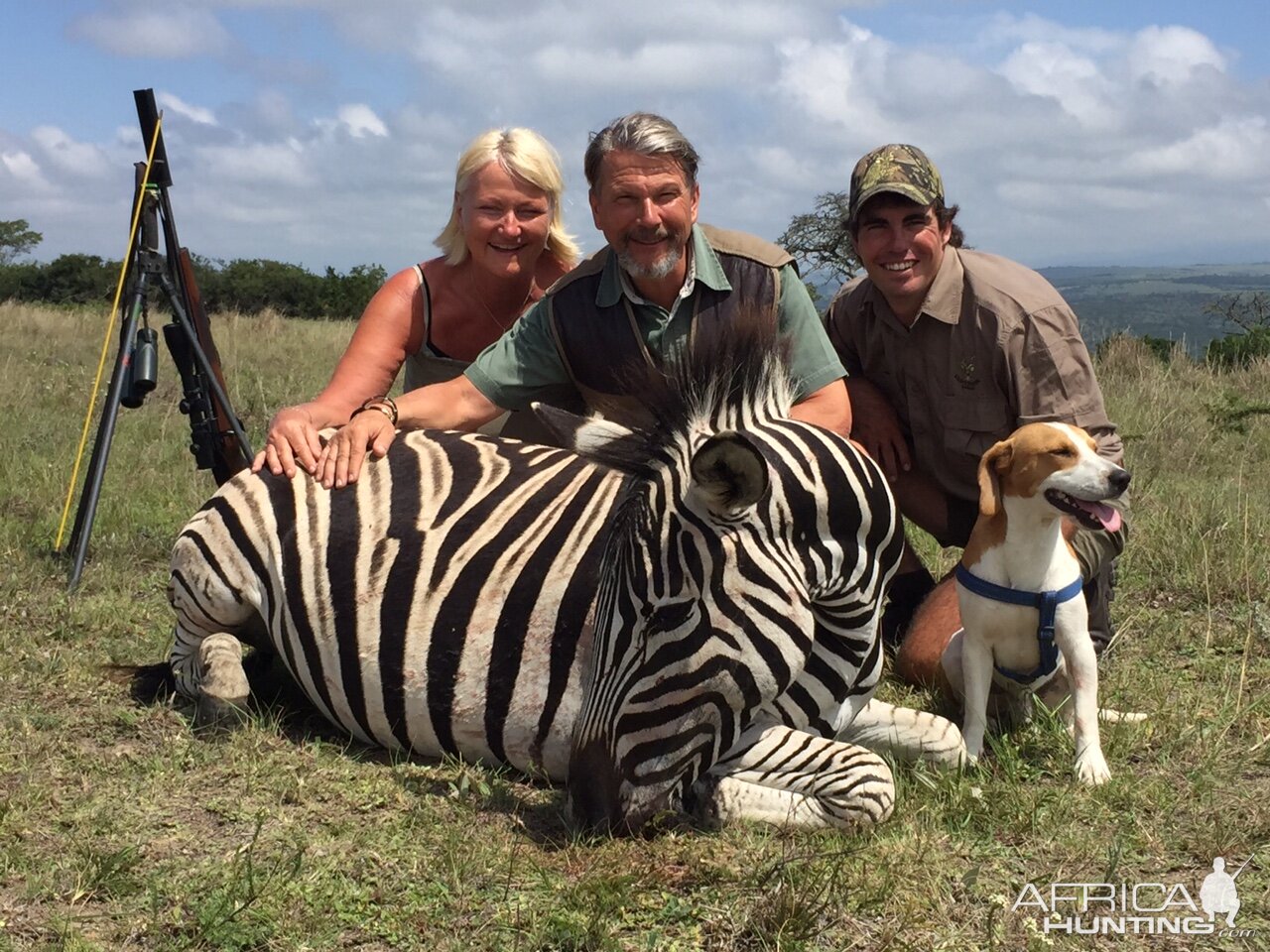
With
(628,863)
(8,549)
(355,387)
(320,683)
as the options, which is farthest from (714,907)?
(8,549)

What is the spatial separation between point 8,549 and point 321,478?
2.78 m

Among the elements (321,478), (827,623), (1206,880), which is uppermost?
(321,478)

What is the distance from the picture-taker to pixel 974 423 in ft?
14.8

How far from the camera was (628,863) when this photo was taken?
109 inches

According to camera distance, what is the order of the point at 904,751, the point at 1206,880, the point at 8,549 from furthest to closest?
the point at 8,549 → the point at 904,751 → the point at 1206,880

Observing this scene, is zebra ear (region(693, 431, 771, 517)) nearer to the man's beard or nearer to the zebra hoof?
the man's beard

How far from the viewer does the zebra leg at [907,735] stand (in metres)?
3.40

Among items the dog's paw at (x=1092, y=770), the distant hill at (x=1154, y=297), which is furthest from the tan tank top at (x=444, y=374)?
the distant hill at (x=1154, y=297)

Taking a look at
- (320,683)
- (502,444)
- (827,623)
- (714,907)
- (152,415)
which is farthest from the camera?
(152,415)

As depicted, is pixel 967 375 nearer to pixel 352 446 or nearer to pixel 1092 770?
pixel 1092 770

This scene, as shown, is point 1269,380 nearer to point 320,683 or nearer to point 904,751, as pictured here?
point 904,751

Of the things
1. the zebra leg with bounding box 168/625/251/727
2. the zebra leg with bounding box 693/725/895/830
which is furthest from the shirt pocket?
the zebra leg with bounding box 168/625/251/727

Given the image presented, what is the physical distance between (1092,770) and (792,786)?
A: 0.96m

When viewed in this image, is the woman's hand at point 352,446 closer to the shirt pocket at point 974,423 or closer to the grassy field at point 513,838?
the grassy field at point 513,838
